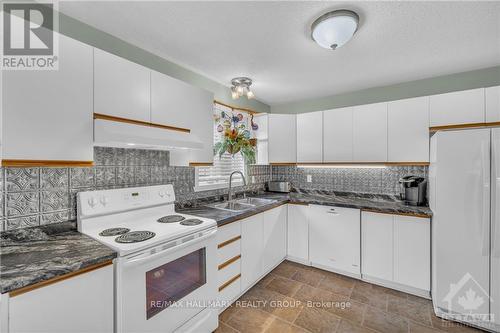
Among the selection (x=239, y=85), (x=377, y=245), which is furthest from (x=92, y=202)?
(x=377, y=245)

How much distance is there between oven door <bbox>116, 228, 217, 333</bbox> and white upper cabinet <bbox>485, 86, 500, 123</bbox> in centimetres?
277

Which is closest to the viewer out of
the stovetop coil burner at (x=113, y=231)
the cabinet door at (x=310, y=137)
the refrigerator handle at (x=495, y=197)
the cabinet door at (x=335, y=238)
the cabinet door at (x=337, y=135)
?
the stovetop coil burner at (x=113, y=231)

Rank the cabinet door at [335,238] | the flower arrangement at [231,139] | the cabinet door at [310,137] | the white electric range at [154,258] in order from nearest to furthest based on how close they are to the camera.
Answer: the white electric range at [154,258]
the cabinet door at [335,238]
the flower arrangement at [231,139]
the cabinet door at [310,137]

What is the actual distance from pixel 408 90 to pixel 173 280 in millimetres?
3323

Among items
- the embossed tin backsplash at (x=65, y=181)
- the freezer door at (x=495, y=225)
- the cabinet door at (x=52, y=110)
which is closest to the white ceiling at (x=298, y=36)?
the cabinet door at (x=52, y=110)

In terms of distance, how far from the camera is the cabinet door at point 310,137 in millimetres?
3150

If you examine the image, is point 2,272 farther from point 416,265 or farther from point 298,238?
point 416,265

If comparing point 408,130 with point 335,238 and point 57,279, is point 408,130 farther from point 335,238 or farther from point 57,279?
point 57,279

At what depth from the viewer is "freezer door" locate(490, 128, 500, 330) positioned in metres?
1.75

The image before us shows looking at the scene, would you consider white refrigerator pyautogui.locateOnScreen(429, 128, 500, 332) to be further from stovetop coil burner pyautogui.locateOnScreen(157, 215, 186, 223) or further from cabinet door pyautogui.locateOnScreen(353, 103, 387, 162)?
stovetop coil burner pyautogui.locateOnScreen(157, 215, 186, 223)

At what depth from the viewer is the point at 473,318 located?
187cm

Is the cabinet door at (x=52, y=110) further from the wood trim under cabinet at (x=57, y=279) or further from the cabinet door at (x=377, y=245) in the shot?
the cabinet door at (x=377, y=245)

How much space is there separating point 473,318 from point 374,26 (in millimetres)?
2504

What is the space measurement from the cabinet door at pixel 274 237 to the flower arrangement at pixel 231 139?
0.81m
